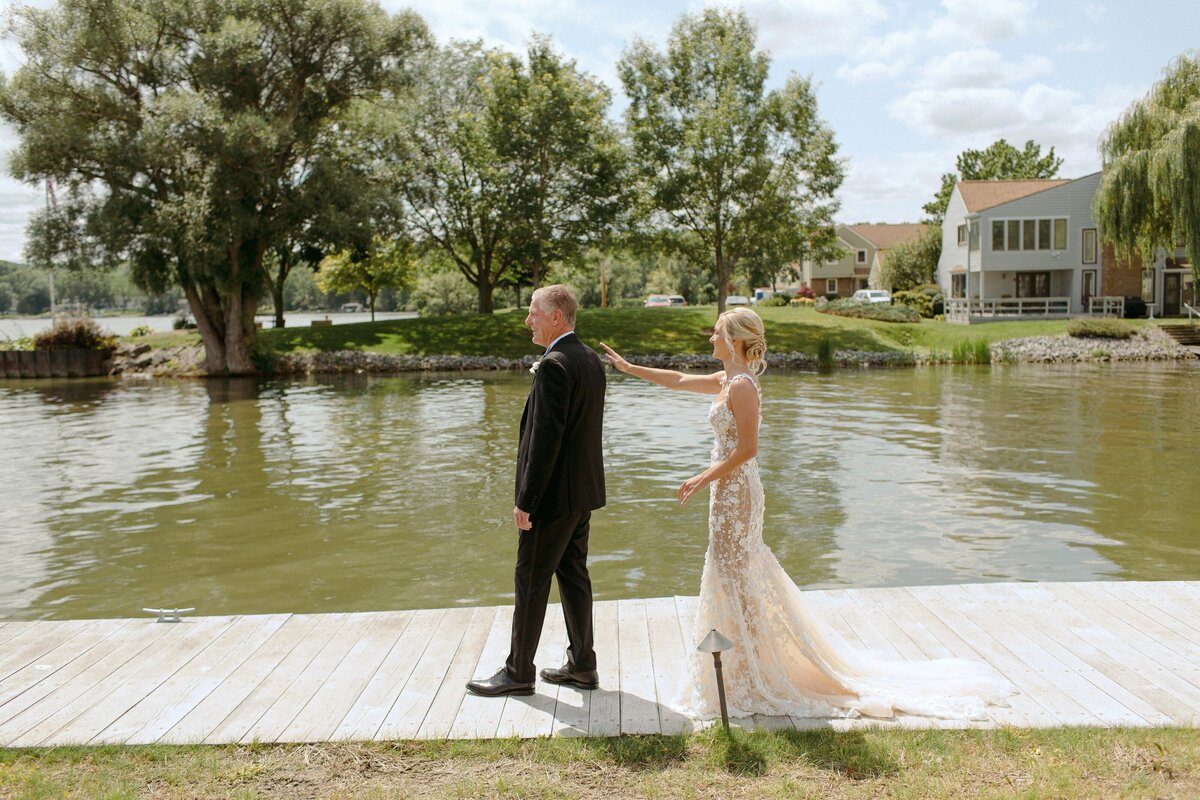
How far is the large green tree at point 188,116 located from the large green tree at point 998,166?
60219 millimetres

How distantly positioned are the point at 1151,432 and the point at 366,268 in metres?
44.7

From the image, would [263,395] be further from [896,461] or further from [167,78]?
[896,461]

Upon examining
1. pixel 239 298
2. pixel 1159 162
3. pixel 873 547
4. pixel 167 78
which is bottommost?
pixel 873 547

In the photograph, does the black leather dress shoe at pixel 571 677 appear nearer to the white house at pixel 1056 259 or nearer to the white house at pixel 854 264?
the white house at pixel 1056 259

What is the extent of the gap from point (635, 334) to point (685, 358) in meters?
5.28

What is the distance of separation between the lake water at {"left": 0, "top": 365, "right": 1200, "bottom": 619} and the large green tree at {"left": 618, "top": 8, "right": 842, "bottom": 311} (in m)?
22.6

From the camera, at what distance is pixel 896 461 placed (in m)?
16.5

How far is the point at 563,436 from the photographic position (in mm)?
5402

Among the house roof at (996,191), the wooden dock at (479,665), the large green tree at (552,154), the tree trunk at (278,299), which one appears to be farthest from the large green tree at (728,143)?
the wooden dock at (479,665)

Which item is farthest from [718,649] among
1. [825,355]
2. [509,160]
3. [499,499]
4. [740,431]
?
[509,160]

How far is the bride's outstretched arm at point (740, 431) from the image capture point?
17.1 ft

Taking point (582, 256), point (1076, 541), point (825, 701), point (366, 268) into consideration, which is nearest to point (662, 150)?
point (582, 256)

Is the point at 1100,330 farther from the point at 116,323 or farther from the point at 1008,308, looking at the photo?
the point at 116,323

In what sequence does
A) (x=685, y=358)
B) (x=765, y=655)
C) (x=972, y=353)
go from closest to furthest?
(x=765, y=655), (x=972, y=353), (x=685, y=358)
